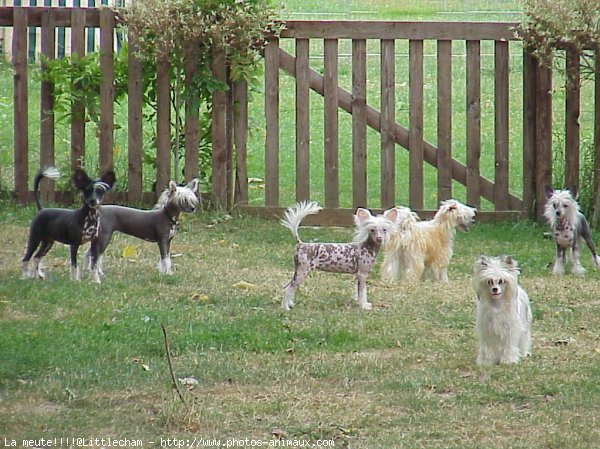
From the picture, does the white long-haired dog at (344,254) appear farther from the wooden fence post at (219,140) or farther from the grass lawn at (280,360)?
the wooden fence post at (219,140)

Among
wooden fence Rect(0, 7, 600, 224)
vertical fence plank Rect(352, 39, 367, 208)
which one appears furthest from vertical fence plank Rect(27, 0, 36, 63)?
vertical fence plank Rect(352, 39, 367, 208)

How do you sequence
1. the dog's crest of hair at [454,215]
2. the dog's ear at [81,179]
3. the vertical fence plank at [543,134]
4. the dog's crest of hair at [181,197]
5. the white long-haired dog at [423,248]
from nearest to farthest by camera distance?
the dog's ear at [81,179] < the dog's crest of hair at [181,197] < the white long-haired dog at [423,248] < the dog's crest of hair at [454,215] < the vertical fence plank at [543,134]

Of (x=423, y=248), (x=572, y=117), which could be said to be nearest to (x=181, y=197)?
(x=423, y=248)

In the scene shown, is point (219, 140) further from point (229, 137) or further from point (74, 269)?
point (74, 269)

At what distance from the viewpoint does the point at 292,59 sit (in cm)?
1249

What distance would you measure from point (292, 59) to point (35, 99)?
7.69m

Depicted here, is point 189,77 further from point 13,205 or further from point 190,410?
point 190,410

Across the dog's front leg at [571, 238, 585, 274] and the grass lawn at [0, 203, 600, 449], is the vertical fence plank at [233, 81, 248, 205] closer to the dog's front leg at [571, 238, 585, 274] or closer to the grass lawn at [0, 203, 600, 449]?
the grass lawn at [0, 203, 600, 449]

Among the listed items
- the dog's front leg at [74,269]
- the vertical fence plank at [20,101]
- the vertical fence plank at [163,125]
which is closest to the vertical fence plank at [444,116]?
the vertical fence plank at [163,125]

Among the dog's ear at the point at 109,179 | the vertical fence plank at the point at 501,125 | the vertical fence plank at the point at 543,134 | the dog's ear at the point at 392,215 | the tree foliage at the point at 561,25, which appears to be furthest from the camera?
the vertical fence plank at the point at 501,125

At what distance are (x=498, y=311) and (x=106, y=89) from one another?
6691 mm

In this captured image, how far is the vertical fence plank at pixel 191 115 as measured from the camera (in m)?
12.3

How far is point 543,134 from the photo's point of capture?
1217 cm

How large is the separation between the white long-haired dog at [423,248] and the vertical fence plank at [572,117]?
7.88ft
